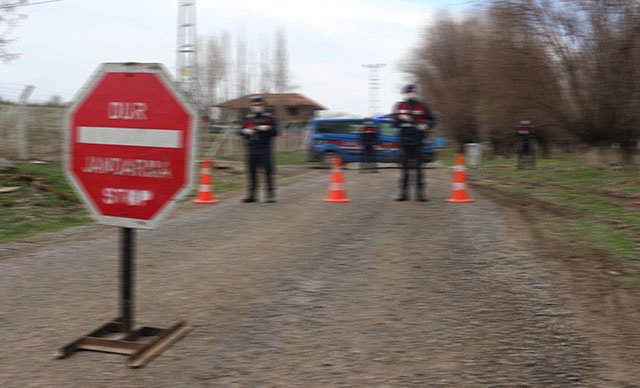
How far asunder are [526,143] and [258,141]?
14.7 m

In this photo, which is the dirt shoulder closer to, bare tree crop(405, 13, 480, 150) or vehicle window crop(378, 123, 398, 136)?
vehicle window crop(378, 123, 398, 136)

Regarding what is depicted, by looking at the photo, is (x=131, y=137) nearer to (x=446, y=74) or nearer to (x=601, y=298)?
(x=601, y=298)

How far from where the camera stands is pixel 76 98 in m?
3.80

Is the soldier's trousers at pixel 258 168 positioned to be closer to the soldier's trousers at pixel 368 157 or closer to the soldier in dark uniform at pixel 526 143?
the soldier's trousers at pixel 368 157

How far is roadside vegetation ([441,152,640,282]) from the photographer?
6.94 meters

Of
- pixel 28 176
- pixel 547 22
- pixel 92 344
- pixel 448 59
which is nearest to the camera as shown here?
pixel 92 344

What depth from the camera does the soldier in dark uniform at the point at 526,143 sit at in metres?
21.6

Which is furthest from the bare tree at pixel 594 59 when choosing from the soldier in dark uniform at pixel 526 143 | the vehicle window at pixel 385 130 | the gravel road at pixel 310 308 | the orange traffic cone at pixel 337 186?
the gravel road at pixel 310 308

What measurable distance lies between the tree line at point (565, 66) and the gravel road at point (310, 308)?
11.2 metres

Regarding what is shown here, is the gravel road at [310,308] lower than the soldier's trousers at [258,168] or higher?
lower

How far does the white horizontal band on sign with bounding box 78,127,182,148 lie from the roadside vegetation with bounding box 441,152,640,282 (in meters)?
4.07

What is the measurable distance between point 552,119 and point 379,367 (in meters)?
17.5

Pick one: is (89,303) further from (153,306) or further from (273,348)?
(273,348)

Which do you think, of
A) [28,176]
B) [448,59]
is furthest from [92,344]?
[448,59]
